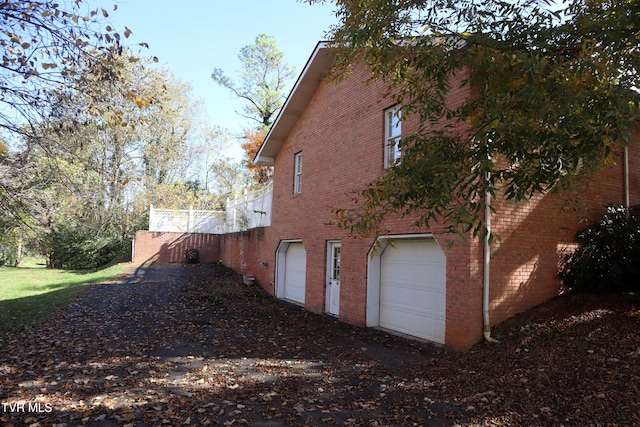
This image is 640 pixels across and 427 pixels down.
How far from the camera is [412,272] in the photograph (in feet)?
30.8

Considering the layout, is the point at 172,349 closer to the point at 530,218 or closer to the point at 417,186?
the point at 417,186

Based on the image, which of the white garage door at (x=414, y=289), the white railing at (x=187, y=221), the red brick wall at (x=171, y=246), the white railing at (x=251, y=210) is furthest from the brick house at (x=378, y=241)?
the white railing at (x=187, y=221)

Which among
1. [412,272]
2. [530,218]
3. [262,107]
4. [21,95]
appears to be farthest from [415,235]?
[262,107]

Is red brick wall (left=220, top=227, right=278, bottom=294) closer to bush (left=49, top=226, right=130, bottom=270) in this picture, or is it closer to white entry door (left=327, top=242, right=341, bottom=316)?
white entry door (left=327, top=242, right=341, bottom=316)

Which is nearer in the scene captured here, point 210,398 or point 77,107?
point 210,398

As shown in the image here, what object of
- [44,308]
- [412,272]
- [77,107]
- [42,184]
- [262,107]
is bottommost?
[44,308]

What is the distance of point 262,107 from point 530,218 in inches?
1167

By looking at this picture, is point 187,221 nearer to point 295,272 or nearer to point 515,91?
point 295,272

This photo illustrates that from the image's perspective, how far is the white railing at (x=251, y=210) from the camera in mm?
17328

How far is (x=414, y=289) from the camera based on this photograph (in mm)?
9258

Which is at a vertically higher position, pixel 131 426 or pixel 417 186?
pixel 417 186

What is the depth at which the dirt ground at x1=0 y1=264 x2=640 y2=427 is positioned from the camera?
16.2 ft

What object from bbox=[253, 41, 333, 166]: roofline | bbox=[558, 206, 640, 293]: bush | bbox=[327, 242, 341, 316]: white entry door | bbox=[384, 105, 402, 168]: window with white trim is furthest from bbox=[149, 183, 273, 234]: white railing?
bbox=[558, 206, 640, 293]: bush

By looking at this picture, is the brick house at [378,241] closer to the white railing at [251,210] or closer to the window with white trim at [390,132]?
the window with white trim at [390,132]
